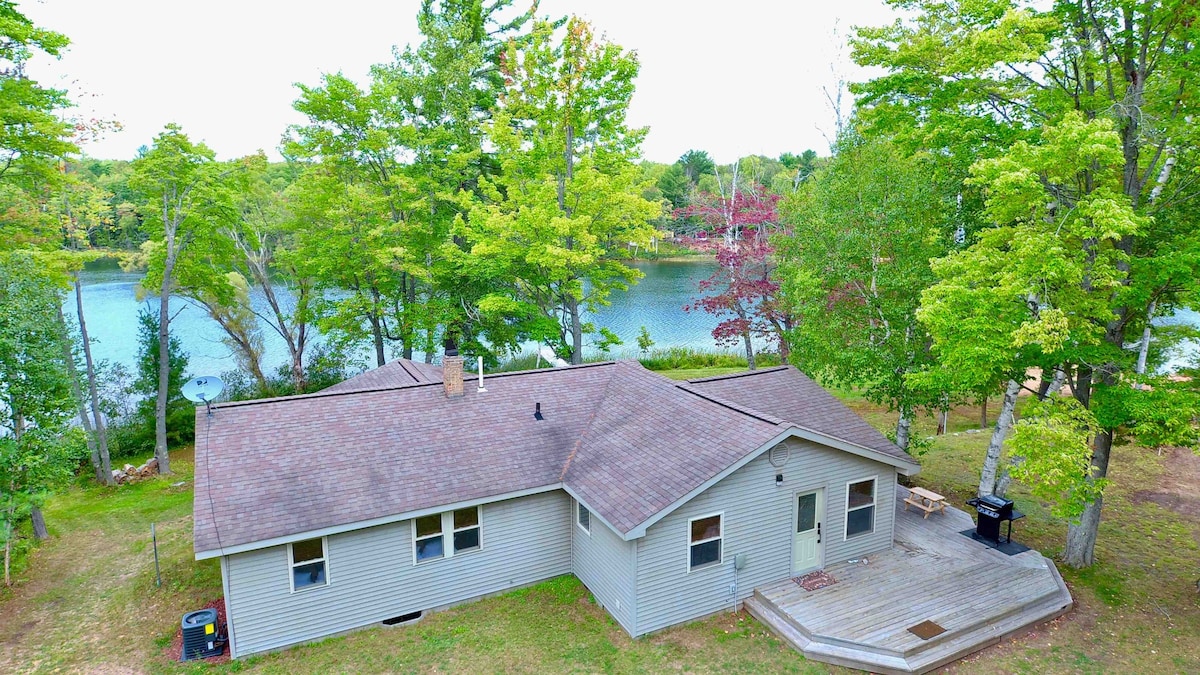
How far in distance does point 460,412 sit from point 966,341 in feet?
29.3

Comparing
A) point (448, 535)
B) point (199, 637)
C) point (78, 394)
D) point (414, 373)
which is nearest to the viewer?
point (199, 637)

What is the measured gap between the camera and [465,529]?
1068 centimetres

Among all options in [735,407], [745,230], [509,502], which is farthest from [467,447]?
[745,230]

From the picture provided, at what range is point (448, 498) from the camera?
33.6 feet

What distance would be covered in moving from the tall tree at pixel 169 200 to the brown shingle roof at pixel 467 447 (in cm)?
1013

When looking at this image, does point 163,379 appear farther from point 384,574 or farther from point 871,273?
point 871,273

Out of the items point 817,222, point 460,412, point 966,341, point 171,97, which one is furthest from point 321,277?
point 966,341

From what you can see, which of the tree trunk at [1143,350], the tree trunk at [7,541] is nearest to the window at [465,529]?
the tree trunk at [7,541]

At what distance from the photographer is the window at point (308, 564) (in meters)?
9.62

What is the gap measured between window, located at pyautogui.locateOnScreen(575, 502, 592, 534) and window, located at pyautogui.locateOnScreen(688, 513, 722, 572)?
1.85 meters

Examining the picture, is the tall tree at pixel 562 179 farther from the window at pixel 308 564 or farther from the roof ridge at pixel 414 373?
the window at pixel 308 564

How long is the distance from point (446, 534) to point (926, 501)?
982cm

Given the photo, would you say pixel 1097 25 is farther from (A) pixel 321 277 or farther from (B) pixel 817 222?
(A) pixel 321 277

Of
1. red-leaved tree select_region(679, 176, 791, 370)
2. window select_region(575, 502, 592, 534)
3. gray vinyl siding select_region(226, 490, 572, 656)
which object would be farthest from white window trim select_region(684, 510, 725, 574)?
red-leaved tree select_region(679, 176, 791, 370)
